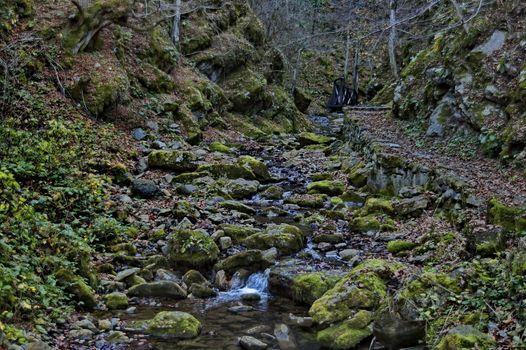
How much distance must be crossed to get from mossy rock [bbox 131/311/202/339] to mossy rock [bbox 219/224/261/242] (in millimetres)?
3248

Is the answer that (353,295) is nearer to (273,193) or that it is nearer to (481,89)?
(273,193)

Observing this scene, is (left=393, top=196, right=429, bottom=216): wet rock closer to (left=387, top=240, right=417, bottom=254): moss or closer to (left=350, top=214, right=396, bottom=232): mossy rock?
(left=350, top=214, right=396, bottom=232): mossy rock

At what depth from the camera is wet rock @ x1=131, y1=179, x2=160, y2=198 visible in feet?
36.0

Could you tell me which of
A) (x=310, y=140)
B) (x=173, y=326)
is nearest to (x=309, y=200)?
→ (x=173, y=326)

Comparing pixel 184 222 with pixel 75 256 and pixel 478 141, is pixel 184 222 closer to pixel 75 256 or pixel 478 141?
pixel 75 256

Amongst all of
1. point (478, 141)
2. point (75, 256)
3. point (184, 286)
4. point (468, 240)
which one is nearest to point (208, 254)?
point (184, 286)

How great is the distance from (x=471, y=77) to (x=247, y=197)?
6472 millimetres

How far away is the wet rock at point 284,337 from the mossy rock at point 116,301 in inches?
80.0

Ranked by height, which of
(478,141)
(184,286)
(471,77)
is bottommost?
(184,286)

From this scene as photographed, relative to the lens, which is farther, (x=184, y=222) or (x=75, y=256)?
(x=184, y=222)

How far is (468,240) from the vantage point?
7.08 m

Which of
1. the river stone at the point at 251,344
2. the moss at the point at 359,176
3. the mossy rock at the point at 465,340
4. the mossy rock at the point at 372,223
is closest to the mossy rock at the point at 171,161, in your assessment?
the moss at the point at 359,176

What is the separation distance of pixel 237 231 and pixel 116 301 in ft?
10.7

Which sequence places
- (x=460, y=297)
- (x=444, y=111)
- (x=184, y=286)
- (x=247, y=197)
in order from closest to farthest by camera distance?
(x=460, y=297) < (x=184, y=286) < (x=247, y=197) < (x=444, y=111)
